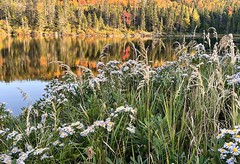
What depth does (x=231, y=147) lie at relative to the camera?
2.53m

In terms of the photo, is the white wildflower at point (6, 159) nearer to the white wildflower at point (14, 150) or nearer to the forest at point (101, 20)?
the white wildflower at point (14, 150)

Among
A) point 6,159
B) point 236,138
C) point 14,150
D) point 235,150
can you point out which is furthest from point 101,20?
point 235,150

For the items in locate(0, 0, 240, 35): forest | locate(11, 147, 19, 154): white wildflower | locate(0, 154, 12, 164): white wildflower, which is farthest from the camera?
locate(0, 0, 240, 35): forest

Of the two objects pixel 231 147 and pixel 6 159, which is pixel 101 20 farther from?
pixel 231 147

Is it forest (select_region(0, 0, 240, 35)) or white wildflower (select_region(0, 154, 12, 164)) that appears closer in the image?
white wildflower (select_region(0, 154, 12, 164))

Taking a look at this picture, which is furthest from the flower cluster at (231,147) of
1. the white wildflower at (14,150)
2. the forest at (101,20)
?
the forest at (101,20)

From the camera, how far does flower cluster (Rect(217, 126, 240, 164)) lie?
2484 mm

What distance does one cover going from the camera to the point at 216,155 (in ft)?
9.40

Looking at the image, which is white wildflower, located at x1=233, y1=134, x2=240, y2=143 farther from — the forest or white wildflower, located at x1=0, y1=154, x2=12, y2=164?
the forest

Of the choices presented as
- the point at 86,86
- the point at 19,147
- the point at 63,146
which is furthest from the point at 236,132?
the point at 86,86

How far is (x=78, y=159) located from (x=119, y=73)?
3041mm

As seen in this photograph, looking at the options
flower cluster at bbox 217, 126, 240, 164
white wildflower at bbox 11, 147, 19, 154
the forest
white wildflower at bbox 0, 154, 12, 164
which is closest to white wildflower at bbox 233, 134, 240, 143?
flower cluster at bbox 217, 126, 240, 164

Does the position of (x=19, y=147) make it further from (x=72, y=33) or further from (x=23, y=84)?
(x=72, y=33)

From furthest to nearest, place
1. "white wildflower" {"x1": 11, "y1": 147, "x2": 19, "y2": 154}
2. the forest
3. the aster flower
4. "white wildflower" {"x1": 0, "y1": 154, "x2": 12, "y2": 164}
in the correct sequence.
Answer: the forest → "white wildflower" {"x1": 11, "y1": 147, "x2": 19, "y2": 154} → "white wildflower" {"x1": 0, "y1": 154, "x2": 12, "y2": 164} → the aster flower
